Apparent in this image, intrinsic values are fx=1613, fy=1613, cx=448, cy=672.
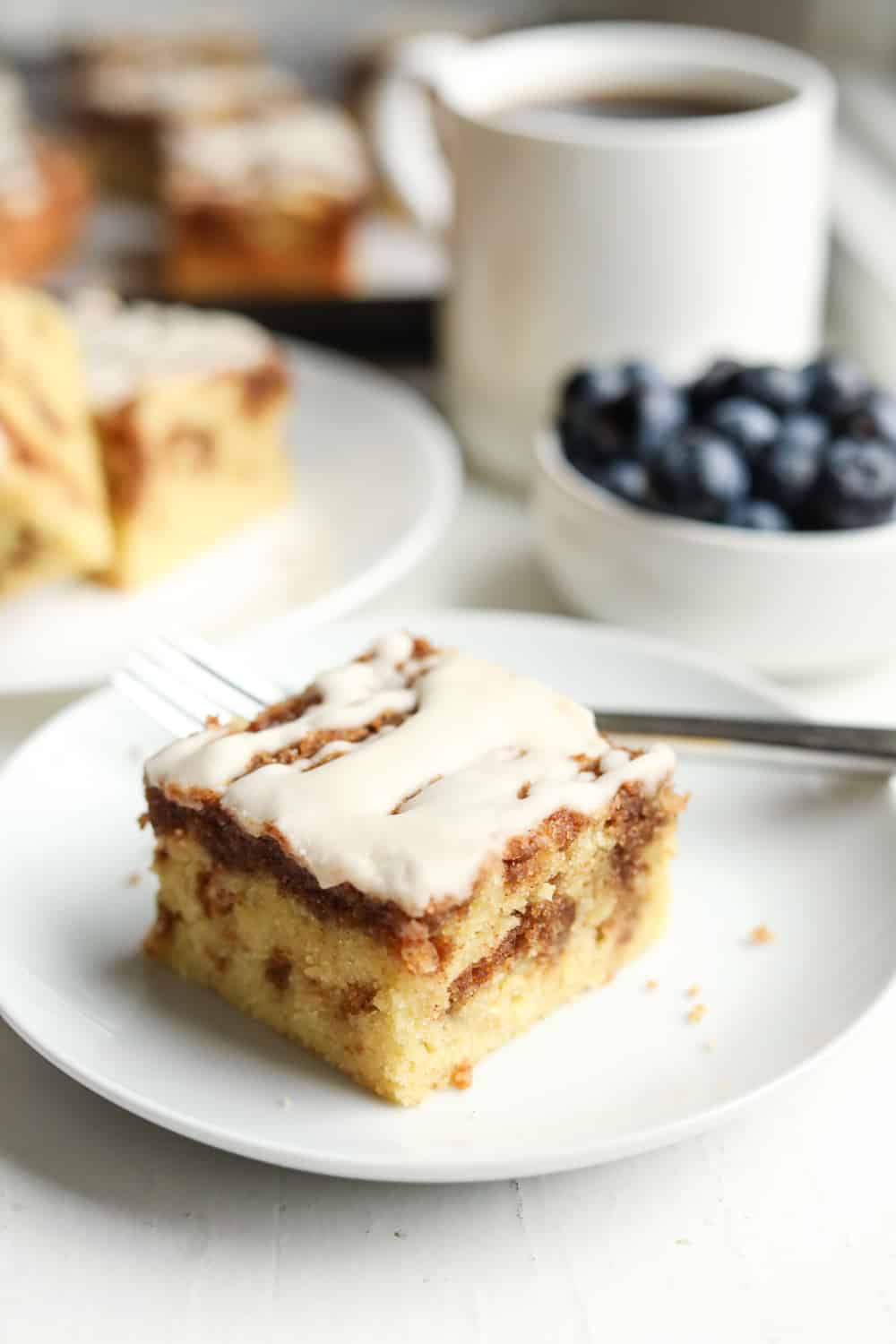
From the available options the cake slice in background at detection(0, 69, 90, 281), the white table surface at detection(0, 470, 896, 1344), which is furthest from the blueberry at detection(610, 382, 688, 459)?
the cake slice in background at detection(0, 69, 90, 281)

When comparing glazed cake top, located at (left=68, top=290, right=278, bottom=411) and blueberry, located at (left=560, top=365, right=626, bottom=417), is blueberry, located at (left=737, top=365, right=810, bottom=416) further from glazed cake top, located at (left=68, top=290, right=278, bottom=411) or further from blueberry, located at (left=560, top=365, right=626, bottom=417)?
glazed cake top, located at (left=68, top=290, right=278, bottom=411)

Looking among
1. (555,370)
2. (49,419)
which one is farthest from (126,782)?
(555,370)

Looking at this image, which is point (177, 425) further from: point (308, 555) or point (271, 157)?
point (271, 157)

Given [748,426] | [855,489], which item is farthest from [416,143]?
[855,489]

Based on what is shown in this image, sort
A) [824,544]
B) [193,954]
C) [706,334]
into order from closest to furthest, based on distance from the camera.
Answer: [193,954] → [824,544] → [706,334]

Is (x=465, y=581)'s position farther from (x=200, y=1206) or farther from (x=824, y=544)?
(x=200, y=1206)

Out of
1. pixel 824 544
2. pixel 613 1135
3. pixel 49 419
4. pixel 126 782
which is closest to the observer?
pixel 613 1135
